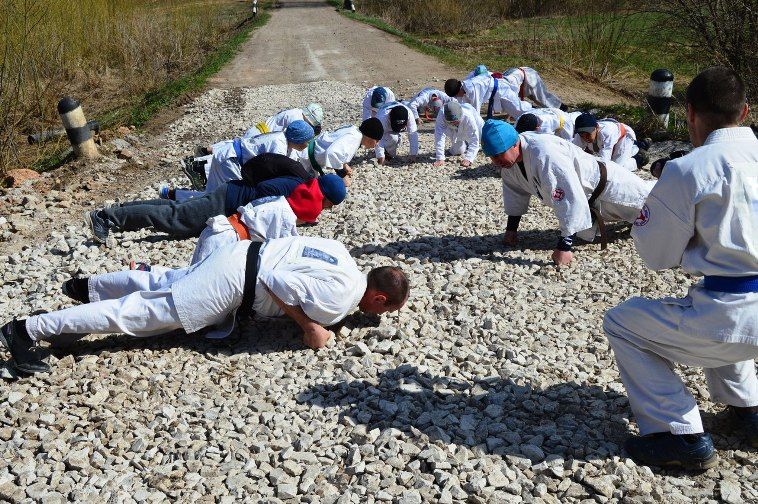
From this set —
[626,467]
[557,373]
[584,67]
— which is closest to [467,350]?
[557,373]

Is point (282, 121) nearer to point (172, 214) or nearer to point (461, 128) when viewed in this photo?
point (461, 128)

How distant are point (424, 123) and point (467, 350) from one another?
8003 mm

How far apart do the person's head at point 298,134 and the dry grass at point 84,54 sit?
4.41 metres

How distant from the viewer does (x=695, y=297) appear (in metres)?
3.08

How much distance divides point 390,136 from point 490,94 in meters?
2.39

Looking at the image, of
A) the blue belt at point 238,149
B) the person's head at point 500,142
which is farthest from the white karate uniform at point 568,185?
the blue belt at point 238,149

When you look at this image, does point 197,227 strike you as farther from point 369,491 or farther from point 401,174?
point 369,491

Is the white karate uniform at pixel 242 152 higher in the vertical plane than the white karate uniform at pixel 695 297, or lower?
lower

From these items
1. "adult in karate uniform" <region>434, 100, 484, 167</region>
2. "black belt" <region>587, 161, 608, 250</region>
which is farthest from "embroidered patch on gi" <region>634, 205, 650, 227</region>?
"adult in karate uniform" <region>434, 100, 484, 167</region>

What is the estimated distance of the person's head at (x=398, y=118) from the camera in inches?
362

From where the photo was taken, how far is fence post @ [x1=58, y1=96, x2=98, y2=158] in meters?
9.11

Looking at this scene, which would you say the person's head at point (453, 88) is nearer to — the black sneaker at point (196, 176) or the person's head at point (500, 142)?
the black sneaker at point (196, 176)

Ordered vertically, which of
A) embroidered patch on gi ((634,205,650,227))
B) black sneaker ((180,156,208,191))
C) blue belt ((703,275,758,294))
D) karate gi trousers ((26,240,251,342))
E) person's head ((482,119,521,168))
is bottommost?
black sneaker ((180,156,208,191))

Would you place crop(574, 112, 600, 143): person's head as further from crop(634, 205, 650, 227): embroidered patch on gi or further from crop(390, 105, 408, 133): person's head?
crop(634, 205, 650, 227): embroidered patch on gi
